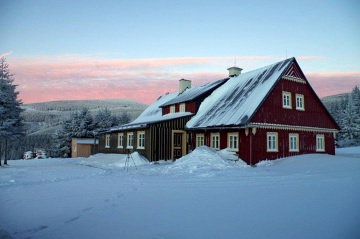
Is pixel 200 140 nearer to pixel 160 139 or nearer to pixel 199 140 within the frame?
pixel 199 140

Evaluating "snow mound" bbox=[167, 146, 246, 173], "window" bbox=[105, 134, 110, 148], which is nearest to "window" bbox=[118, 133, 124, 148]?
"window" bbox=[105, 134, 110, 148]

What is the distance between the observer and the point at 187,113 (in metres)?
27.2

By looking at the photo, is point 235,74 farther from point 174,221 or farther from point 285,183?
point 174,221

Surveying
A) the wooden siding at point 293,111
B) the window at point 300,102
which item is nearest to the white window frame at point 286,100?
the wooden siding at point 293,111

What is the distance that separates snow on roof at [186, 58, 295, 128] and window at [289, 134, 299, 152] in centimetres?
432

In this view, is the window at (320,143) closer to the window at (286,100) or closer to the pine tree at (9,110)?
the window at (286,100)

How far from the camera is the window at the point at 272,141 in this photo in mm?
20531

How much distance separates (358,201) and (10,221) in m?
9.23

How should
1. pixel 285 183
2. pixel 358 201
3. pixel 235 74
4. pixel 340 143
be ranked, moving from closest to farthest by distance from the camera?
pixel 358 201
pixel 285 183
pixel 235 74
pixel 340 143

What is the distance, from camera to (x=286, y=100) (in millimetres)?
22031

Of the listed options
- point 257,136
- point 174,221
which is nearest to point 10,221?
point 174,221

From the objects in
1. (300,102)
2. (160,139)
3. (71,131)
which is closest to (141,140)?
(160,139)

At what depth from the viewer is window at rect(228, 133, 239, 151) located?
20656 millimetres

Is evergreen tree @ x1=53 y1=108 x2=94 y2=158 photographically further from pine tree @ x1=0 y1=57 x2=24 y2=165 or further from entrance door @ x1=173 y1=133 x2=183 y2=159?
entrance door @ x1=173 y1=133 x2=183 y2=159
